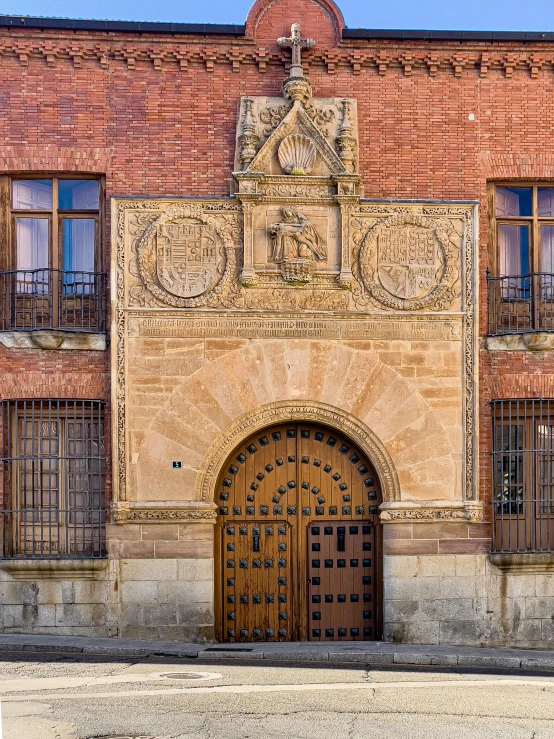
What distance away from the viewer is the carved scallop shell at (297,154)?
15.6 metres

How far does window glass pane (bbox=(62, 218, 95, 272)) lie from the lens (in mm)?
15812

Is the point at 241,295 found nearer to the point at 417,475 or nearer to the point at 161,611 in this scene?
the point at 417,475

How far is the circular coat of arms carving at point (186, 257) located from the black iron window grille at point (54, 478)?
1.89 meters

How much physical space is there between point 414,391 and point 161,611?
455 centimetres

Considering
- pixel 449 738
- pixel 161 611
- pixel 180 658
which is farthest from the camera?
pixel 161 611

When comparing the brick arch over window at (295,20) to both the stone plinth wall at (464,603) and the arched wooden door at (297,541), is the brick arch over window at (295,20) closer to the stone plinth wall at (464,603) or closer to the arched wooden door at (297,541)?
the arched wooden door at (297,541)

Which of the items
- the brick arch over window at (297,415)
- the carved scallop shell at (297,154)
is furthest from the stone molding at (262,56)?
the brick arch over window at (297,415)

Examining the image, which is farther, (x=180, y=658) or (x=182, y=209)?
(x=182, y=209)

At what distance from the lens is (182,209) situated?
15484 mm

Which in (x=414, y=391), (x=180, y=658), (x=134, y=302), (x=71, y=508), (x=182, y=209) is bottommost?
(x=180, y=658)

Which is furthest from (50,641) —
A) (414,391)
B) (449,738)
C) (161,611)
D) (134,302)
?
(449,738)

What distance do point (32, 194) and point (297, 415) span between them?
483 centimetres

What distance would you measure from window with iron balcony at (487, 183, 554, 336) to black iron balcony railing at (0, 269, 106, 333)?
5526 millimetres

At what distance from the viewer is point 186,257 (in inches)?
608
